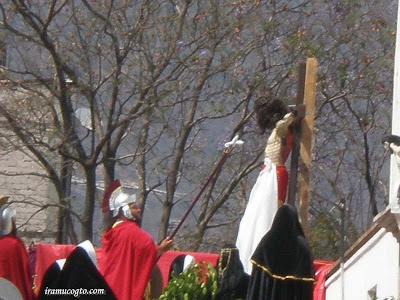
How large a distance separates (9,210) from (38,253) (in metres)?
3.66

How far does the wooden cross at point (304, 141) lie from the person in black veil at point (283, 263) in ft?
1.11

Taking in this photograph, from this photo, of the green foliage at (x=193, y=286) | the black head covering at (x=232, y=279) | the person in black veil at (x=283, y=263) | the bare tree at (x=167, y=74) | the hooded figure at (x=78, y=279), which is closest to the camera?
the person in black veil at (x=283, y=263)

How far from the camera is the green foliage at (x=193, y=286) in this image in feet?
25.4

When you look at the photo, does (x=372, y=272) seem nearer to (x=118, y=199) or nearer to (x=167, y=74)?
(x=118, y=199)

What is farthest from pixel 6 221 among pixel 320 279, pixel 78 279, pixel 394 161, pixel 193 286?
pixel 320 279

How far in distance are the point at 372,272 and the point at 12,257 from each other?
425 cm

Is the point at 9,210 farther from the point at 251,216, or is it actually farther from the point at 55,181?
the point at 55,181

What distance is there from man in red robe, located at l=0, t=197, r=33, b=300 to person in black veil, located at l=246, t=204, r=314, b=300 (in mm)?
3615

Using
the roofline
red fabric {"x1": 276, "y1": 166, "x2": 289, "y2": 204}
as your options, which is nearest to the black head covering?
red fabric {"x1": 276, "y1": 166, "x2": 289, "y2": 204}

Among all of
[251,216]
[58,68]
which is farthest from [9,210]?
[58,68]

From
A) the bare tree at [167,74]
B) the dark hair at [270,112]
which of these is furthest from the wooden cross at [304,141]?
the bare tree at [167,74]

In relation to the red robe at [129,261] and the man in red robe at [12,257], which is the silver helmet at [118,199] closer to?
the red robe at [129,261]

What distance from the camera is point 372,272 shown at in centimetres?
1244

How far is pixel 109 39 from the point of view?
54.2 ft
